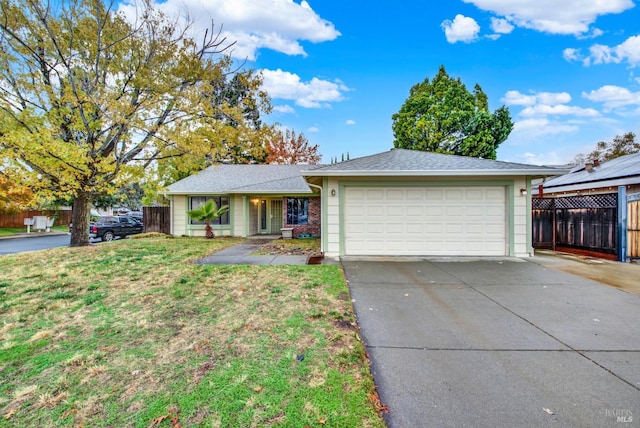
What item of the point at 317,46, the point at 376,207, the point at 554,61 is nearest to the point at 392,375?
the point at 376,207

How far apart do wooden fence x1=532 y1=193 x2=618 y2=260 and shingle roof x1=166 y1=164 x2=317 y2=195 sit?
9.59m

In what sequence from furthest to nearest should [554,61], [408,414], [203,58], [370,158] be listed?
[554,61] → [203,58] → [370,158] → [408,414]

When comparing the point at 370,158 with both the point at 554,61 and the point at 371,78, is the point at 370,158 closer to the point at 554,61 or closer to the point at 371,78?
the point at 371,78

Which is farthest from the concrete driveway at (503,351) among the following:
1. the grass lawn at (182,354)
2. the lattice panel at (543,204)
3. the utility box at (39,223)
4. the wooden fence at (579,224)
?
the utility box at (39,223)

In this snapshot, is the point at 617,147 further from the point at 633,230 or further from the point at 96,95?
the point at 96,95

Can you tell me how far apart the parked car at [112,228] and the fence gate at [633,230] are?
2173cm

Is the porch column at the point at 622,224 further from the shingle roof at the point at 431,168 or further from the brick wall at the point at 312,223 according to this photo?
the brick wall at the point at 312,223

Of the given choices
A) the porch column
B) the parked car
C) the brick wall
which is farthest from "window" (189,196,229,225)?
the porch column

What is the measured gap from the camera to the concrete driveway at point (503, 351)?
7.32 feet

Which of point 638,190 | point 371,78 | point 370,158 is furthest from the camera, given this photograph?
point 371,78

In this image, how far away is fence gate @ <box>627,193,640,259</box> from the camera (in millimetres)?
7953

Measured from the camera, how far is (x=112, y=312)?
4.37 meters

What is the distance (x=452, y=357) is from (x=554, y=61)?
1799 centimetres

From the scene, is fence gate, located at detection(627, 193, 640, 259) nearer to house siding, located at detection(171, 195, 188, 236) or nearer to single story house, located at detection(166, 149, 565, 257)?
single story house, located at detection(166, 149, 565, 257)
